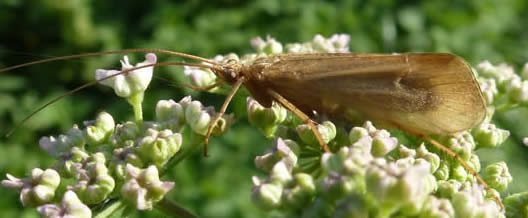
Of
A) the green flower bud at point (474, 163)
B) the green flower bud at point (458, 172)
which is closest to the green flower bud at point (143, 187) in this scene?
the green flower bud at point (458, 172)

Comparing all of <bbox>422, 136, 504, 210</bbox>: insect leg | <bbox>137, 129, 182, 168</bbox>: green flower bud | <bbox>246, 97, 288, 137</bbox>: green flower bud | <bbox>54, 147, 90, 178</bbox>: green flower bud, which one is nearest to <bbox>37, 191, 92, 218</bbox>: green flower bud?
<bbox>54, 147, 90, 178</bbox>: green flower bud

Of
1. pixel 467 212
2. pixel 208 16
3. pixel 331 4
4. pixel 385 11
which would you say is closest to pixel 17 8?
pixel 208 16

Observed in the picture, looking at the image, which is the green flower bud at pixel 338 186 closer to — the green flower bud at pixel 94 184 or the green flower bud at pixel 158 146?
the green flower bud at pixel 158 146

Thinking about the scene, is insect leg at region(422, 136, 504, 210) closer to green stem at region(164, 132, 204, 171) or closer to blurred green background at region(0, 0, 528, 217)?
green stem at region(164, 132, 204, 171)

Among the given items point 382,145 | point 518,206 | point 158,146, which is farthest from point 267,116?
point 518,206

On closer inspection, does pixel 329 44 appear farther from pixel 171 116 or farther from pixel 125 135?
pixel 125 135

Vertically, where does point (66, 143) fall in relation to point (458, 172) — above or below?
above
